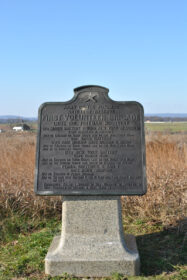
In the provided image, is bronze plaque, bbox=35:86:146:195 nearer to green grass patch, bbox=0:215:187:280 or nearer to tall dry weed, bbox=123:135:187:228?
green grass patch, bbox=0:215:187:280

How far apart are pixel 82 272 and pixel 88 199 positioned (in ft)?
2.79

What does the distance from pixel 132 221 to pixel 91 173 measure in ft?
7.12

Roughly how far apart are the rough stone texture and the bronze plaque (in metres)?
0.15

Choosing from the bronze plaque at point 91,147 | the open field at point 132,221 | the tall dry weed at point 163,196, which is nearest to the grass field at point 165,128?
the open field at point 132,221

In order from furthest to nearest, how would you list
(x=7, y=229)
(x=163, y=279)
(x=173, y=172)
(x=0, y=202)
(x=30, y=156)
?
(x=30, y=156) < (x=173, y=172) < (x=0, y=202) < (x=7, y=229) < (x=163, y=279)

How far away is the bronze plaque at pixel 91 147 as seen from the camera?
162 inches

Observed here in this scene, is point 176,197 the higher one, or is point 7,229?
point 176,197

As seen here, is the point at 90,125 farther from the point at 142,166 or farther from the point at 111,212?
the point at 111,212

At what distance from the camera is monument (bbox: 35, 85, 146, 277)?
4020 millimetres

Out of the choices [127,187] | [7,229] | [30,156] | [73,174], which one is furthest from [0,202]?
[127,187]

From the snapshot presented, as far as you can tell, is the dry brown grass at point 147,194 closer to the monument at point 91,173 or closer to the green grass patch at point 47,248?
the green grass patch at point 47,248

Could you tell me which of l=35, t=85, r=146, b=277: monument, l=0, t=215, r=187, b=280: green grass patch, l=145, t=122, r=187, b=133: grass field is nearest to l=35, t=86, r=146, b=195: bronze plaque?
l=35, t=85, r=146, b=277: monument

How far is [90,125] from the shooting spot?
165 inches

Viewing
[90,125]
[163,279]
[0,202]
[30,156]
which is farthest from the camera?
[30,156]
